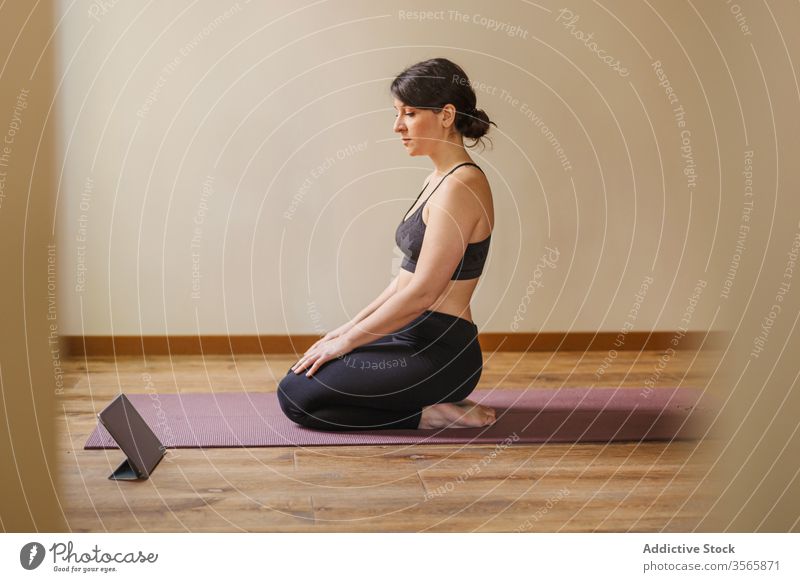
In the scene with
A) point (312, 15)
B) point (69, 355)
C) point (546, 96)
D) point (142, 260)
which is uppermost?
point (312, 15)

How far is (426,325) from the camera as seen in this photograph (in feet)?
9.67

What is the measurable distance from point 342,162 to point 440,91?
1.38 metres

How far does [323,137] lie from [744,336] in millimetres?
3265

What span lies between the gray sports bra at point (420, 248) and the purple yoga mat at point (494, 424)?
0.45m

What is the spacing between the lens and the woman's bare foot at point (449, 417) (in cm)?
294

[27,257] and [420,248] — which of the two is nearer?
[27,257]

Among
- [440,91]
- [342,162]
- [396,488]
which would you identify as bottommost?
[396,488]

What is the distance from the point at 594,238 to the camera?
4391mm

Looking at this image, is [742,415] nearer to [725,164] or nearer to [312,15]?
[312,15]

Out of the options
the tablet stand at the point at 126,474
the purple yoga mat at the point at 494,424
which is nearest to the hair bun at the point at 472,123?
the purple yoga mat at the point at 494,424

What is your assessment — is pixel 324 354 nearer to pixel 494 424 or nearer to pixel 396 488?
pixel 494 424

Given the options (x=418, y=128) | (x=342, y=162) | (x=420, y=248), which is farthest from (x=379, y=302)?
(x=342, y=162)

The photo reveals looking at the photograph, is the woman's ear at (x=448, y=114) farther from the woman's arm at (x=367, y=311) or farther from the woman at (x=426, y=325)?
the woman's arm at (x=367, y=311)
